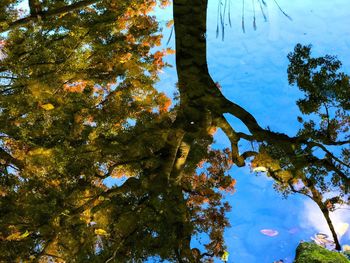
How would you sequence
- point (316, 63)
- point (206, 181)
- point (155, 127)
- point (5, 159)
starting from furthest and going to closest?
point (5, 159) → point (206, 181) → point (155, 127) → point (316, 63)

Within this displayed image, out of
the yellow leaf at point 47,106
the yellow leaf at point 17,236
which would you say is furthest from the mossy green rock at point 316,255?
the yellow leaf at point 17,236

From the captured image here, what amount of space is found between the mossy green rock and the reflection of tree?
3.59m

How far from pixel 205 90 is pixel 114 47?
9.34 ft

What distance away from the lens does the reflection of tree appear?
123 inches

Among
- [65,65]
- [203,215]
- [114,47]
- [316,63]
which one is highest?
[114,47]

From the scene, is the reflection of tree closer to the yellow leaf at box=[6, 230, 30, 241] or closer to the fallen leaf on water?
the yellow leaf at box=[6, 230, 30, 241]

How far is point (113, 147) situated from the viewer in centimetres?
402

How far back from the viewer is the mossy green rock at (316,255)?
24.4 ft

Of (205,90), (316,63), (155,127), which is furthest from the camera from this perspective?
(155,127)

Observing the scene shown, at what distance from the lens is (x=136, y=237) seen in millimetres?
3533

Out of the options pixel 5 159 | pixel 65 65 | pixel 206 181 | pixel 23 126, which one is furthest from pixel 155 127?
pixel 5 159

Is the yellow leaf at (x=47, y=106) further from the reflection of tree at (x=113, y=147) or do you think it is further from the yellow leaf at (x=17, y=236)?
the yellow leaf at (x=17, y=236)

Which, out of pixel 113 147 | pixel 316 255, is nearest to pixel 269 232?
pixel 316 255

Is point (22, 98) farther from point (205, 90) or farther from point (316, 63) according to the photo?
point (316, 63)
